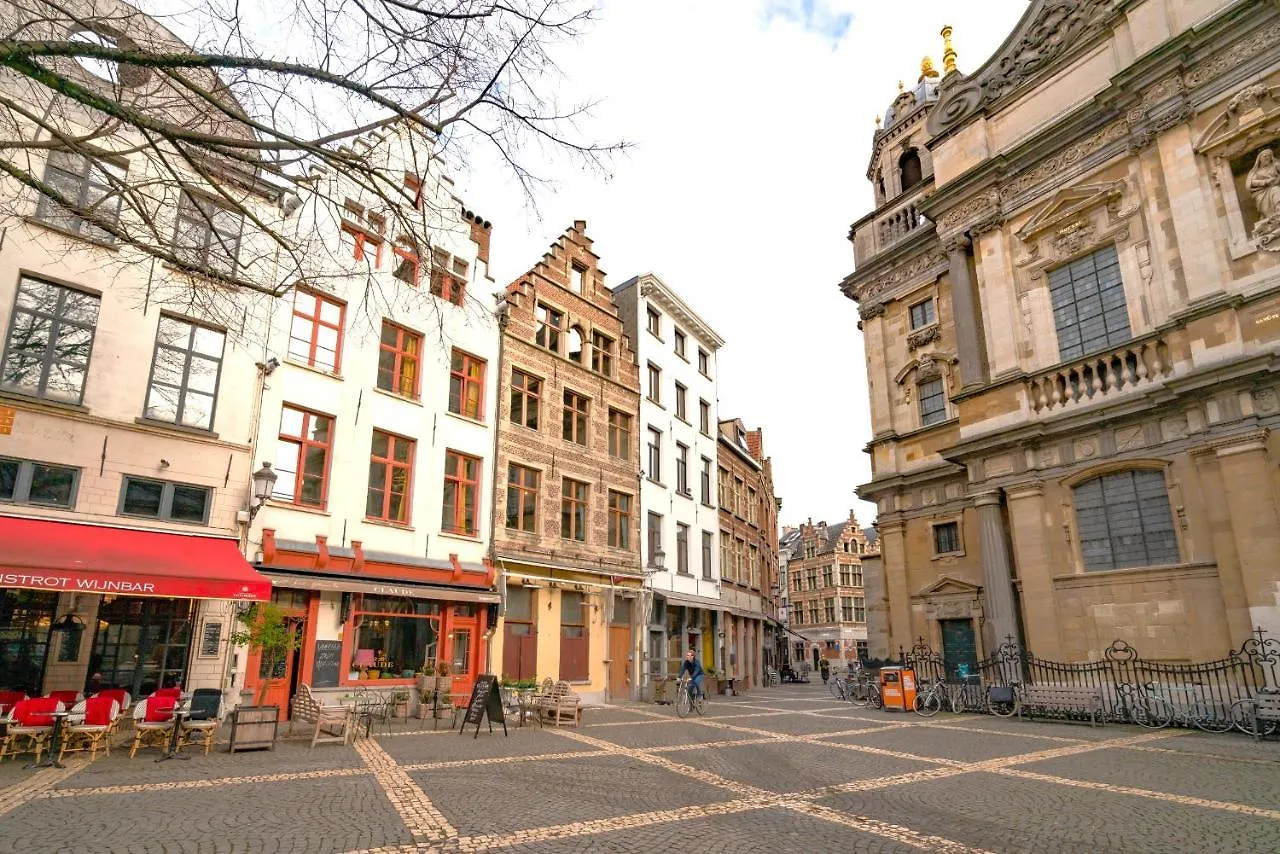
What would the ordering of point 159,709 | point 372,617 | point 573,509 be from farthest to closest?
1. point 573,509
2. point 372,617
3. point 159,709

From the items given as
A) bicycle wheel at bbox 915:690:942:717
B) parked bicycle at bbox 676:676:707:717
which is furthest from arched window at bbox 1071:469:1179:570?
parked bicycle at bbox 676:676:707:717

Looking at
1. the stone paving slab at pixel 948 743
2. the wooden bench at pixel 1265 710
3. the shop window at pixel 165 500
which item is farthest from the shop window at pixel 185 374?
the wooden bench at pixel 1265 710

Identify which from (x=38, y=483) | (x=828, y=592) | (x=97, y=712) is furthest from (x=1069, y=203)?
(x=828, y=592)

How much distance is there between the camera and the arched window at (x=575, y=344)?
2325cm

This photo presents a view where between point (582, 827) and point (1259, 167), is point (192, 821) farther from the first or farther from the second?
point (1259, 167)

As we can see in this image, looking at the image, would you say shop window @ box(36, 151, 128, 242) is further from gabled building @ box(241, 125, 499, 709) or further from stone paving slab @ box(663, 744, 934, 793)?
stone paving slab @ box(663, 744, 934, 793)

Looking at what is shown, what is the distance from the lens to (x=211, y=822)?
6.43 m

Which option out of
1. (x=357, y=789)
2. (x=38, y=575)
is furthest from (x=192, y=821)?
(x=38, y=575)

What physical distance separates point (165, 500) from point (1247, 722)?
20.2m

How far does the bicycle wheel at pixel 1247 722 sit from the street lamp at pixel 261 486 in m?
18.2

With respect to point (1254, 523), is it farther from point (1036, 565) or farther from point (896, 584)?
point (896, 584)

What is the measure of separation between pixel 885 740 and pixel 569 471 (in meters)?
12.2

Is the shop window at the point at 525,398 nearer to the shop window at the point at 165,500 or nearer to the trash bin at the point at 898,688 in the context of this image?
the shop window at the point at 165,500

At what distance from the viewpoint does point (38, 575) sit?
9828mm
